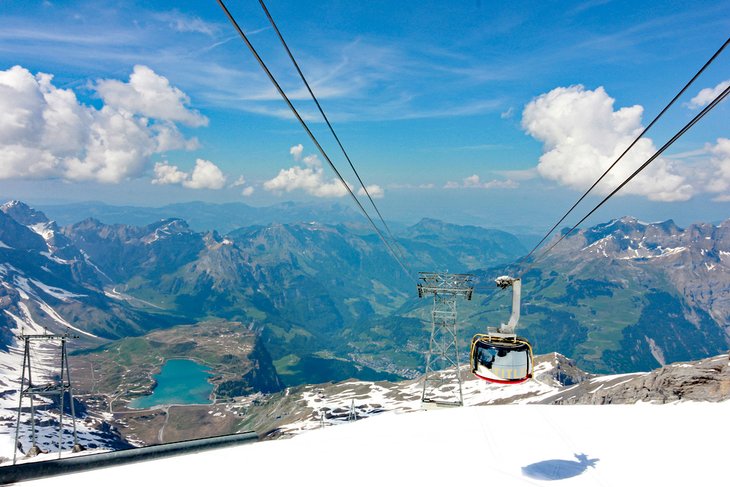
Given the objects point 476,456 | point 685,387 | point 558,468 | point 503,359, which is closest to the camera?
point 558,468

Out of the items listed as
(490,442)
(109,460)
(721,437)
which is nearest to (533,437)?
(490,442)

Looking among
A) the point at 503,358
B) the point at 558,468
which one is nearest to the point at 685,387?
the point at 503,358

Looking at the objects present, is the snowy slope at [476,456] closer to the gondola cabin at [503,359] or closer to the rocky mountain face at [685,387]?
the gondola cabin at [503,359]

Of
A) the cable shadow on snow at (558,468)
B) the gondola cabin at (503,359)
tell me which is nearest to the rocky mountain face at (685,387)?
the gondola cabin at (503,359)

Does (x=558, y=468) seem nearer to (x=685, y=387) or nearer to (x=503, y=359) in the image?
(x=503, y=359)

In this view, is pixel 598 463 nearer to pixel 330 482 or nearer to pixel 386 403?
pixel 330 482

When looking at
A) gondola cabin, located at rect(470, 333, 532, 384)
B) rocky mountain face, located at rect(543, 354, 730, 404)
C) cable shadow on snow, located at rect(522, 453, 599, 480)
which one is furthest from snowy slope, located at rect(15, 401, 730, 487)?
rocky mountain face, located at rect(543, 354, 730, 404)
